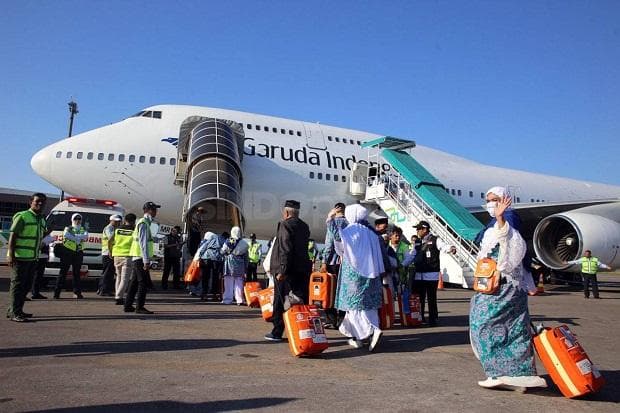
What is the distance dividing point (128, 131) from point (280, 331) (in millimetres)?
10553

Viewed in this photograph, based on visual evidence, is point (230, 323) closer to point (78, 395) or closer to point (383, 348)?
point (383, 348)

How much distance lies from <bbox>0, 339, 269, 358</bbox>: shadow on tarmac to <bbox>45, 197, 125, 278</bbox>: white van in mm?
5228

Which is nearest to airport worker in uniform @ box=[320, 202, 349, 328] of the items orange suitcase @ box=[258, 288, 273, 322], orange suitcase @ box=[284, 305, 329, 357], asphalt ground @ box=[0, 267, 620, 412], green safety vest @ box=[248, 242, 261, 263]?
asphalt ground @ box=[0, 267, 620, 412]

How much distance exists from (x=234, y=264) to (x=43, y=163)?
7186 mm

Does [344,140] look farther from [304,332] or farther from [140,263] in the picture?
[304,332]

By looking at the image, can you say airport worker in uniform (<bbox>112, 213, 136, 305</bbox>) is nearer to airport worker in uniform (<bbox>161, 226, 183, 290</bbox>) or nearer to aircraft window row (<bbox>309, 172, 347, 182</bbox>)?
airport worker in uniform (<bbox>161, 226, 183, 290</bbox>)

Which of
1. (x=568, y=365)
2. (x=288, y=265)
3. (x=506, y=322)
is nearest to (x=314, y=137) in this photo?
(x=288, y=265)

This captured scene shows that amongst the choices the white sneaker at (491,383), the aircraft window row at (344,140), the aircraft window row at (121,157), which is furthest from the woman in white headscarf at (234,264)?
the aircraft window row at (344,140)

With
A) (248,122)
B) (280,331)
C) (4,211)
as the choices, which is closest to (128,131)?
(248,122)

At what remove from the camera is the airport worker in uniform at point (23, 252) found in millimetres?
6016

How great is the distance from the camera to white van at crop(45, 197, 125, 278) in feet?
31.6

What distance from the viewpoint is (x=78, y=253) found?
9.03 m

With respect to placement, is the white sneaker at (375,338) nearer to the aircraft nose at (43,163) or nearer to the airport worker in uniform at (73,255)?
the airport worker in uniform at (73,255)

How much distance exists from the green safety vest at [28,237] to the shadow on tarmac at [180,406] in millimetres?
4071
